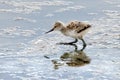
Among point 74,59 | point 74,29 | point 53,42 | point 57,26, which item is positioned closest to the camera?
point 74,59

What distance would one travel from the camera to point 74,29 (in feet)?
37.1

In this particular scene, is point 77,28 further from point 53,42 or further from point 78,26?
point 53,42

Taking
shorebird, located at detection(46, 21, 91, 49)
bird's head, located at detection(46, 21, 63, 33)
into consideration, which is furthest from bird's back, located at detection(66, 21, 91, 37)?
bird's head, located at detection(46, 21, 63, 33)

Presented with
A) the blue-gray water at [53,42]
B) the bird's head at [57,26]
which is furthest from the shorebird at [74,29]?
the blue-gray water at [53,42]

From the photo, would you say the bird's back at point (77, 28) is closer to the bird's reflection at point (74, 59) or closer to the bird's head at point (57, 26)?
the bird's head at point (57, 26)

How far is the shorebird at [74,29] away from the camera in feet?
36.7

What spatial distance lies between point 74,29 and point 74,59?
54.4 inches

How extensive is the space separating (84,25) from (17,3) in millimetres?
3345

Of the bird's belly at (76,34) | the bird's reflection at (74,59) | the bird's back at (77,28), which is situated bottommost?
the bird's reflection at (74,59)

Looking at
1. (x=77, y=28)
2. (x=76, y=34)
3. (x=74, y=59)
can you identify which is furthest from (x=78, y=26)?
(x=74, y=59)

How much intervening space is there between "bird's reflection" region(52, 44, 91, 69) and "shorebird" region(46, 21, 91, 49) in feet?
1.84

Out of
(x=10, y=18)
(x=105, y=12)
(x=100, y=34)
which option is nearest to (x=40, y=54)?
(x=100, y=34)

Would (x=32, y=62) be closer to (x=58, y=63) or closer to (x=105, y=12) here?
(x=58, y=63)

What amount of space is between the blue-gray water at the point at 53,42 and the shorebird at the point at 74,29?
0.69ft
